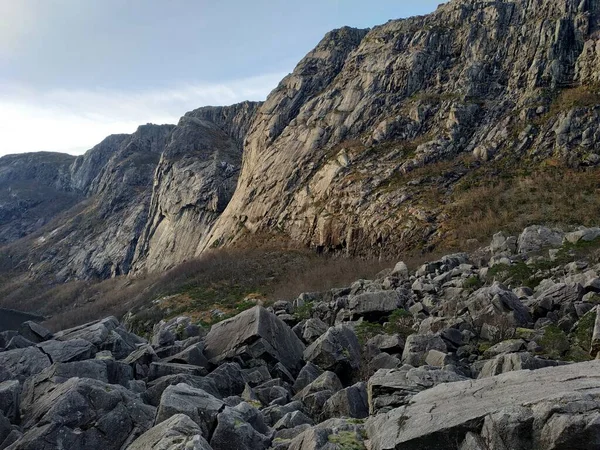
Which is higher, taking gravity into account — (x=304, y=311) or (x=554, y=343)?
(x=554, y=343)

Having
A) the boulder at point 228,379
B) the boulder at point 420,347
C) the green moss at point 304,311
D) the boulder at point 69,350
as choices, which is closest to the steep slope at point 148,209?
the green moss at point 304,311

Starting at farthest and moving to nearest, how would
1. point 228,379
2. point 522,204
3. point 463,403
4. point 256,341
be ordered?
point 522,204, point 256,341, point 228,379, point 463,403

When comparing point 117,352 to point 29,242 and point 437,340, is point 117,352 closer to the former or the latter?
point 437,340

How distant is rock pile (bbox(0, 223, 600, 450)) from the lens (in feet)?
21.1

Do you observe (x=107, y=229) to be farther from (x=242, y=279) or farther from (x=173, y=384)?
(x=173, y=384)

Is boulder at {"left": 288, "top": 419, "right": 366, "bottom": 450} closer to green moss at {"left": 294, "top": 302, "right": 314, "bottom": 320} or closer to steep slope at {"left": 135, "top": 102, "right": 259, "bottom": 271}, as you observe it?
green moss at {"left": 294, "top": 302, "right": 314, "bottom": 320}

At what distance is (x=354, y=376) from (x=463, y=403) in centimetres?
707

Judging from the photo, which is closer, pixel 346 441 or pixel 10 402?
pixel 346 441

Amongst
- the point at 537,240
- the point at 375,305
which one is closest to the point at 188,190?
the point at 537,240

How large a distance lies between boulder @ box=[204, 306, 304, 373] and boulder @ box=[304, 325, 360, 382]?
0.66 metres

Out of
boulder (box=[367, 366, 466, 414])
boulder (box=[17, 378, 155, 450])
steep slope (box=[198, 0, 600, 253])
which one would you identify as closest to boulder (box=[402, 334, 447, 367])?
boulder (box=[367, 366, 466, 414])

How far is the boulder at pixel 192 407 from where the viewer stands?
7910 millimetres

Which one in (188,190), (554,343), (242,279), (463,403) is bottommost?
(242,279)

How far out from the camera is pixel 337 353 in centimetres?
1415
